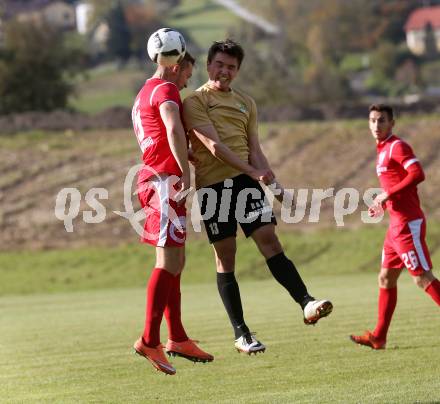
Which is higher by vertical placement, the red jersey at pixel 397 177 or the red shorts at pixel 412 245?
the red jersey at pixel 397 177

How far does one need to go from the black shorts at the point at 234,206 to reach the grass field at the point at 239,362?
1218 mm

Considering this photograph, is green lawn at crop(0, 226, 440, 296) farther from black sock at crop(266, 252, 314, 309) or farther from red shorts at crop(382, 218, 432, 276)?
black sock at crop(266, 252, 314, 309)

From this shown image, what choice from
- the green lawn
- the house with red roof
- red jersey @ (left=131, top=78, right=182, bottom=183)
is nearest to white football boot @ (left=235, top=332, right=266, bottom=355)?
red jersey @ (left=131, top=78, right=182, bottom=183)

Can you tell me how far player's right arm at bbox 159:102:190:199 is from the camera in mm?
9297

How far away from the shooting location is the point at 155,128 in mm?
9555

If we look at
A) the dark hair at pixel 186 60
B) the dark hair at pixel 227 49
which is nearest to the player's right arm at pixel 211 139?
the dark hair at pixel 186 60

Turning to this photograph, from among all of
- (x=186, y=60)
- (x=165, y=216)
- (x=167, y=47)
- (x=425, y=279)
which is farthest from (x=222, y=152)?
(x=425, y=279)

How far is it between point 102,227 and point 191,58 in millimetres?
28973

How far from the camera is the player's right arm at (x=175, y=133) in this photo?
9297mm

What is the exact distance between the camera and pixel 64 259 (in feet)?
113

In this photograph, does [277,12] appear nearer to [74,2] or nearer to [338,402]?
[74,2]

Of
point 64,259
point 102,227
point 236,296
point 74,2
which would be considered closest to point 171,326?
point 236,296

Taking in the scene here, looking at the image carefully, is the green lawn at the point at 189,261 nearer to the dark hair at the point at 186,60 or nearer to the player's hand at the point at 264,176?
the player's hand at the point at 264,176

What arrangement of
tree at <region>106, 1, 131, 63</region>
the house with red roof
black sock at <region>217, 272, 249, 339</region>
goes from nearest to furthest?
black sock at <region>217, 272, 249, 339</region>, tree at <region>106, 1, 131, 63</region>, the house with red roof
